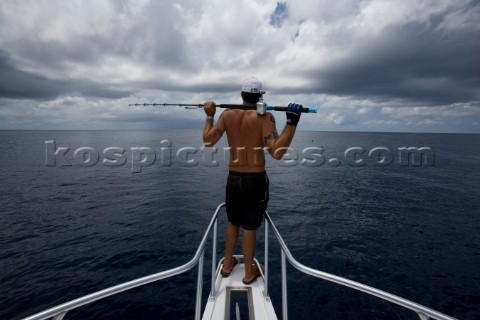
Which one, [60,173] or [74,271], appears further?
[60,173]

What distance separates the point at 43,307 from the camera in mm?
10117

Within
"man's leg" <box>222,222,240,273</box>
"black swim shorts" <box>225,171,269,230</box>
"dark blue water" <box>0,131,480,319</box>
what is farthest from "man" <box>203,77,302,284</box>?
"dark blue water" <box>0,131,480,319</box>

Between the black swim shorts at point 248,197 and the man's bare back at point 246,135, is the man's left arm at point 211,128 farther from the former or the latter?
the black swim shorts at point 248,197

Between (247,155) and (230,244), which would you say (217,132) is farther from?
(230,244)

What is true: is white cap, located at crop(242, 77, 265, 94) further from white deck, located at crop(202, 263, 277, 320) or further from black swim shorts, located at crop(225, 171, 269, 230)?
white deck, located at crop(202, 263, 277, 320)

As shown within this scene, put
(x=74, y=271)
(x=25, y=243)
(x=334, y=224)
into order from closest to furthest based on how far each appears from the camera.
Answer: (x=74, y=271) < (x=25, y=243) < (x=334, y=224)

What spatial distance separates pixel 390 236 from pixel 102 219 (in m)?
21.1

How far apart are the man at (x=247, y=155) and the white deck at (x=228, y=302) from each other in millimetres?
171

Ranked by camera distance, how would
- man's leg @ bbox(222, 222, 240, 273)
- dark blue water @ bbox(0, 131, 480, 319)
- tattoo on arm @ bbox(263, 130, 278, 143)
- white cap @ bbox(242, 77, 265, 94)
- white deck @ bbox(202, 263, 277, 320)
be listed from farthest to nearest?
dark blue water @ bbox(0, 131, 480, 319) → man's leg @ bbox(222, 222, 240, 273) → white cap @ bbox(242, 77, 265, 94) → tattoo on arm @ bbox(263, 130, 278, 143) → white deck @ bbox(202, 263, 277, 320)

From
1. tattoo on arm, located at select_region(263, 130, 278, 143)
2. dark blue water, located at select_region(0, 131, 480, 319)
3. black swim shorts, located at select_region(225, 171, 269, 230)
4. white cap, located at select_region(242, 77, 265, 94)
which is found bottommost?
dark blue water, located at select_region(0, 131, 480, 319)

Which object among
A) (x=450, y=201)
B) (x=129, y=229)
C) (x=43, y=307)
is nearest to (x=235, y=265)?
(x=43, y=307)

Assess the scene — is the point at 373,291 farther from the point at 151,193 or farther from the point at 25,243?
the point at 151,193

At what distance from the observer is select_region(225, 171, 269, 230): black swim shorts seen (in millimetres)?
4449

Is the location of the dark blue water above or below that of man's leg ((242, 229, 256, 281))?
below
